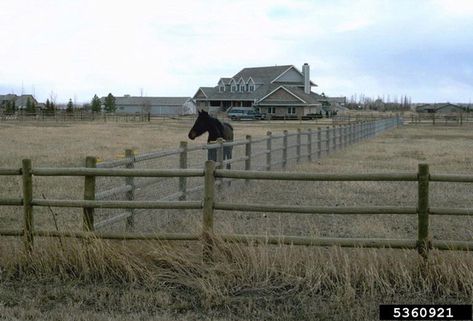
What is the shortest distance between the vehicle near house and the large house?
3.15 m

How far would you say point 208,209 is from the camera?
20.5 ft

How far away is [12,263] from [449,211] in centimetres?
461

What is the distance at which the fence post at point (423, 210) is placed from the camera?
598cm

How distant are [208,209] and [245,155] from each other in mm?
9000

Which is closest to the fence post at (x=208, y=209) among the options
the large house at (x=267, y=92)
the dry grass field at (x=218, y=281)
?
the dry grass field at (x=218, y=281)

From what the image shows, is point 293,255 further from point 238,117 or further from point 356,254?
point 238,117

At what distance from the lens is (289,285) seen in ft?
19.0

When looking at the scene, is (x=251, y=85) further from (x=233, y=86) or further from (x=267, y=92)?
(x=267, y=92)

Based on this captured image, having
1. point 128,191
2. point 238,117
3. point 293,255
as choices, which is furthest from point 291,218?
point 238,117

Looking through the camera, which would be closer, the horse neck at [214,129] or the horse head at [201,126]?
the horse neck at [214,129]

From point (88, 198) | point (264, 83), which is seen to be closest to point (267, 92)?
point (264, 83)

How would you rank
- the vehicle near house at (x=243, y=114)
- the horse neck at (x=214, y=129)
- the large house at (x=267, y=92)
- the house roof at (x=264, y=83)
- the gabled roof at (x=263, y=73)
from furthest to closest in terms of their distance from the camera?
1. the gabled roof at (x=263, y=73)
2. the house roof at (x=264, y=83)
3. the large house at (x=267, y=92)
4. the vehicle near house at (x=243, y=114)
5. the horse neck at (x=214, y=129)

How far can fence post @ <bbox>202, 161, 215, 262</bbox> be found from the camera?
20.3 ft

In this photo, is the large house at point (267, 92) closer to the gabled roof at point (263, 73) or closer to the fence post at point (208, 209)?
the gabled roof at point (263, 73)
